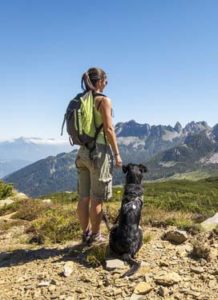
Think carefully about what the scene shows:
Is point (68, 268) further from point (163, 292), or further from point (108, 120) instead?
point (108, 120)

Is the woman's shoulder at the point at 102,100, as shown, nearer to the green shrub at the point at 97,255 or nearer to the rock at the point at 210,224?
the green shrub at the point at 97,255

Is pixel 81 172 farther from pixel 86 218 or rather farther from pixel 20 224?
pixel 20 224

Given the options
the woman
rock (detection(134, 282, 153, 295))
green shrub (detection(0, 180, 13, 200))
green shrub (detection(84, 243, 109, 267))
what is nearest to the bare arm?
the woman

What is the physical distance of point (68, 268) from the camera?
6957 mm

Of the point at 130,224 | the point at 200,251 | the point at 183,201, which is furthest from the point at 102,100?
the point at 183,201

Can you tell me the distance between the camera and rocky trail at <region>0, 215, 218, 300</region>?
6156mm

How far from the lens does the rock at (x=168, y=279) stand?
6.26m

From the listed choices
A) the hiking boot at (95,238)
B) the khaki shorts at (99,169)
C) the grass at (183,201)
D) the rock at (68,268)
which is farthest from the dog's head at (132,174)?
the grass at (183,201)

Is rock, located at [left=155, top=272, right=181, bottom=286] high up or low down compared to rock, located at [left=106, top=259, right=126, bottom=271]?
down

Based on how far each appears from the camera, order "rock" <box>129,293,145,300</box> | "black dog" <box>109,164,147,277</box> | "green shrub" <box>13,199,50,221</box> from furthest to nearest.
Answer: "green shrub" <box>13,199,50,221</box>
"black dog" <box>109,164,147,277</box>
"rock" <box>129,293,145,300</box>

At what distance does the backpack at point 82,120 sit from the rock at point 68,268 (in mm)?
2030

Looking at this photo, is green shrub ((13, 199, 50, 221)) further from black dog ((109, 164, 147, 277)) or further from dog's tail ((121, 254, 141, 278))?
dog's tail ((121, 254, 141, 278))

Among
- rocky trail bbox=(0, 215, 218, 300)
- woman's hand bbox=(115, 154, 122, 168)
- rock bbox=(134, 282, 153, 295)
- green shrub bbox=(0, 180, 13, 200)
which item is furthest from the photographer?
green shrub bbox=(0, 180, 13, 200)

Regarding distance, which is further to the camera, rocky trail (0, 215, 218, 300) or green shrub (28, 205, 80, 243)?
green shrub (28, 205, 80, 243)
